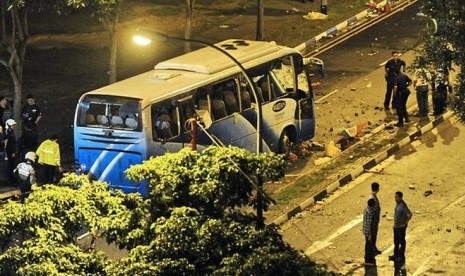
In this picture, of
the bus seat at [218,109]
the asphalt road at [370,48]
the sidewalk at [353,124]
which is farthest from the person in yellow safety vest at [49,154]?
the asphalt road at [370,48]

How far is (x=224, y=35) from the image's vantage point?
40.7 m

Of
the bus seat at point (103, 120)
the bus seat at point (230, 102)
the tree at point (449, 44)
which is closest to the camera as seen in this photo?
the tree at point (449, 44)

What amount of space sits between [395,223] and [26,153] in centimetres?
922

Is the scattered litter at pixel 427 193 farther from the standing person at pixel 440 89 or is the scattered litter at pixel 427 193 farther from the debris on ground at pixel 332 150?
the debris on ground at pixel 332 150

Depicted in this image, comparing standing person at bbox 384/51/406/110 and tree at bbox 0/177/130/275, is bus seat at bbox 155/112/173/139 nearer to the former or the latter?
standing person at bbox 384/51/406/110

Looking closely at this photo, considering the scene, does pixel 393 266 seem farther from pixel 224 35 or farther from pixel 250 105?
pixel 224 35

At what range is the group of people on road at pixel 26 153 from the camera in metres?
25.5

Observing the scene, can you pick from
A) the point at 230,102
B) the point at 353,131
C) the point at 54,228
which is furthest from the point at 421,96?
the point at 54,228

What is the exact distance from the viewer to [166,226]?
15.5m

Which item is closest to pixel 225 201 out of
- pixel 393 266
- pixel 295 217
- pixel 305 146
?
pixel 393 266

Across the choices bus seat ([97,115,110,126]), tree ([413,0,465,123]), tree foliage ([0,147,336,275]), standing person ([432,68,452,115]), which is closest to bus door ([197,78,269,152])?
bus seat ([97,115,110,126])

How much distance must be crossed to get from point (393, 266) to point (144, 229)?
809 centimetres

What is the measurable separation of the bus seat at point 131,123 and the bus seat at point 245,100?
10.6 feet

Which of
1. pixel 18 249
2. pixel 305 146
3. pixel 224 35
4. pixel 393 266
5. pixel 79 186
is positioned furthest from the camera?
pixel 224 35
